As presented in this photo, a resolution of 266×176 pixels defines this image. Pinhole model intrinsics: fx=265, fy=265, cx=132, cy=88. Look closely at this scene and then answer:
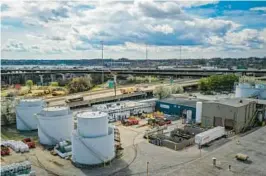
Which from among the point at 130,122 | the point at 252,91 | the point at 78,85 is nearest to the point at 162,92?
the point at 252,91

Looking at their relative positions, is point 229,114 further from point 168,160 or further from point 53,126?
point 53,126

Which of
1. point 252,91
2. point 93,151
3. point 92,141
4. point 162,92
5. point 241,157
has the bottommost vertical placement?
point 93,151

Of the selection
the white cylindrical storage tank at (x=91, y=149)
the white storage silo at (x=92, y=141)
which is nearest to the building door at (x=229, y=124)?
the white storage silo at (x=92, y=141)

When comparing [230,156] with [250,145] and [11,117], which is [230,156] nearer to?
[250,145]

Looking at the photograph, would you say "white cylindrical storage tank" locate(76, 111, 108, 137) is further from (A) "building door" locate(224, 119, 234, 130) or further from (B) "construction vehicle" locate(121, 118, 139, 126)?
(A) "building door" locate(224, 119, 234, 130)

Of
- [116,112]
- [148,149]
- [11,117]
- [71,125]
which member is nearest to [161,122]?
[116,112]

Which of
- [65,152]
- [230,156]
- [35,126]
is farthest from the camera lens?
[35,126]
